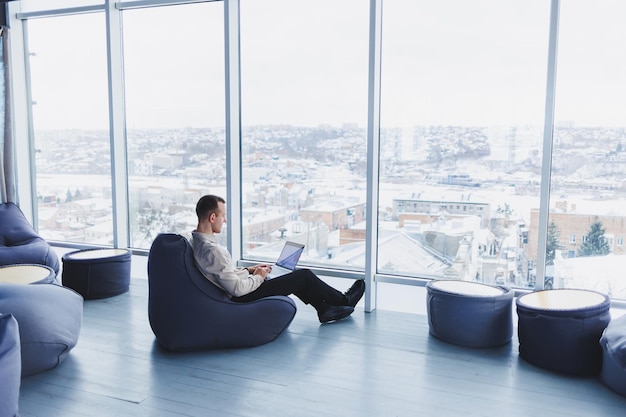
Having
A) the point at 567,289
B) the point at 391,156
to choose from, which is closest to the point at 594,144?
the point at 567,289

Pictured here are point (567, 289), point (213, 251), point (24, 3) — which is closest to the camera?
point (213, 251)

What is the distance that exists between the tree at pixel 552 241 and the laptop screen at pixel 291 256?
6.21ft

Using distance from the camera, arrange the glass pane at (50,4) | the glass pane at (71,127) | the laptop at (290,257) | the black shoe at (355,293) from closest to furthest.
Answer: the laptop at (290,257)
the black shoe at (355,293)
the glass pane at (50,4)
the glass pane at (71,127)

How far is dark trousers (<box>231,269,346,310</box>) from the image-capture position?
4.09 metres

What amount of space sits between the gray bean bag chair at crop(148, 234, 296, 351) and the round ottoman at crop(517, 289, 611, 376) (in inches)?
70.1

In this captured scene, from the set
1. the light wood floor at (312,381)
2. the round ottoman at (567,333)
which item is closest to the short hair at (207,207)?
the light wood floor at (312,381)

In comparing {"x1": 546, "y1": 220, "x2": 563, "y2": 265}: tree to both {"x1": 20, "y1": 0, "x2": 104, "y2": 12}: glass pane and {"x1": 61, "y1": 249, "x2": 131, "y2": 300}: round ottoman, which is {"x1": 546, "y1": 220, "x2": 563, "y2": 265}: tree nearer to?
{"x1": 61, "y1": 249, "x2": 131, "y2": 300}: round ottoman

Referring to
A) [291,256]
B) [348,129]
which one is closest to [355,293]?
[291,256]

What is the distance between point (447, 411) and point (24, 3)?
622 cm

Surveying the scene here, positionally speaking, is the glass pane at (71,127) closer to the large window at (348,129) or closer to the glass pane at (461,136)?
the large window at (348,129)

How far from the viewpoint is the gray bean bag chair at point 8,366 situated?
201 cm

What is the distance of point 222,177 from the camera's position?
5602mm

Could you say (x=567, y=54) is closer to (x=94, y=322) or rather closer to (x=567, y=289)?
(x=567, y=289)

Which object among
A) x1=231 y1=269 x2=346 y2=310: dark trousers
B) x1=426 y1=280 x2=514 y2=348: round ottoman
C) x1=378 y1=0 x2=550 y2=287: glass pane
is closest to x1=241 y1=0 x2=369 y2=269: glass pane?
x1=378 y1=0 x2=550 y2=287: glass pane
